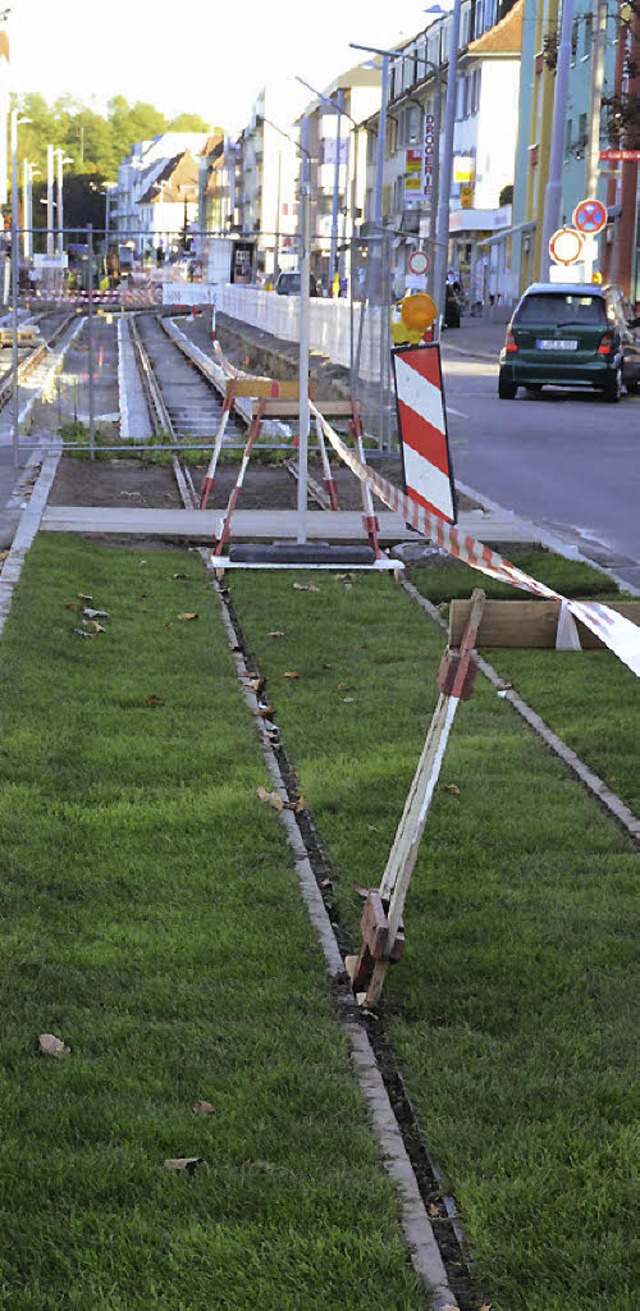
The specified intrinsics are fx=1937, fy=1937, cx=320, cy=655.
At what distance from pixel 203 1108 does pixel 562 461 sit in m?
17.3

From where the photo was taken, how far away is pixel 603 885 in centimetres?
589

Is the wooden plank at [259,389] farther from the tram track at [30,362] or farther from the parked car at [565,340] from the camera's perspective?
the parked car at [565,340]

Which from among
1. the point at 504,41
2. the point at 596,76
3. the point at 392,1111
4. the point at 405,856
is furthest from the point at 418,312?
the point at 504,41

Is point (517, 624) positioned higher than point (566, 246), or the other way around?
point (566, 246)

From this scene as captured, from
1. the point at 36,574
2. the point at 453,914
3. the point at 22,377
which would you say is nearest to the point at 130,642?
the point at 36,574

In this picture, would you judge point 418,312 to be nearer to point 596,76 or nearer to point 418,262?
point 418,262

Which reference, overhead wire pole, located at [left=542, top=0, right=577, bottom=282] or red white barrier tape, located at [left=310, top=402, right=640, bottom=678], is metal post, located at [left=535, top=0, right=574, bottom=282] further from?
red white barrier tape, located at [left=310, top=402, right=640, bottom=678]

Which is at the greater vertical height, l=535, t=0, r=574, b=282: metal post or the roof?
the roof

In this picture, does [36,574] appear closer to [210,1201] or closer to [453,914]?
[453,914]

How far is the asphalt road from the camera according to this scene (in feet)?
50.1

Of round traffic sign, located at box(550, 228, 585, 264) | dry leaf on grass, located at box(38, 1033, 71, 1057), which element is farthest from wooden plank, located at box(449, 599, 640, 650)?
round traffic sign, located at box(550, 228, 585, 264)

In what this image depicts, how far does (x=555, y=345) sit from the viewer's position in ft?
98.4

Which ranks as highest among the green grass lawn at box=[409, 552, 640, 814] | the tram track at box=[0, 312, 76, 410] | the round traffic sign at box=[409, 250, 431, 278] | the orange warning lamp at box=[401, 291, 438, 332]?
the round traffic sign at box=[409, 250, 431, 278]

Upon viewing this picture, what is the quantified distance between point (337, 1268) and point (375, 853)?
2579 millimetres
